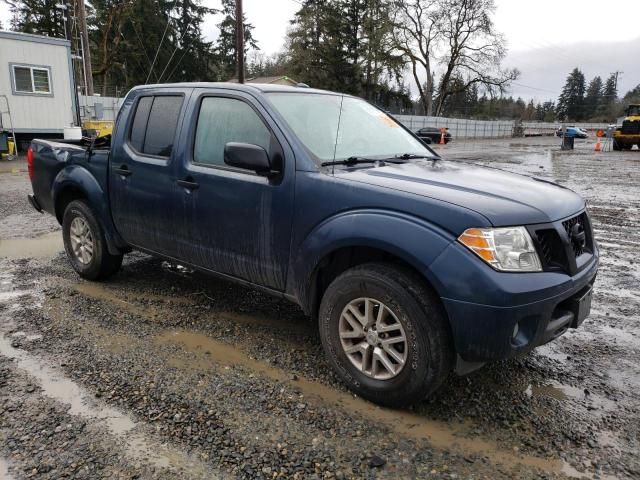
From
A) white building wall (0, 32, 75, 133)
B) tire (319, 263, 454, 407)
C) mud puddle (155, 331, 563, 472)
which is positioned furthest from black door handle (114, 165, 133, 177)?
white building wall (0, 32, 75, 133)

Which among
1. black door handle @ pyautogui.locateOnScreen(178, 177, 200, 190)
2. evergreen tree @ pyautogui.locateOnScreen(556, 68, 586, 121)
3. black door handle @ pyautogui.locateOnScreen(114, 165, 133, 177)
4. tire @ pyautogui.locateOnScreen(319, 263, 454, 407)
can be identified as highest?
evergreen tree @ pyautogui.locateOnScreen(556, 68, 586, 121)

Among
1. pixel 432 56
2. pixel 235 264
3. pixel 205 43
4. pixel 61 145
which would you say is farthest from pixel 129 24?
pixel 235 264

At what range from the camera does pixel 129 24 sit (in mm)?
41688

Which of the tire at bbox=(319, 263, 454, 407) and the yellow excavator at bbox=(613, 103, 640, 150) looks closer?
the tire at bbox=(319, 263, 454, 407)

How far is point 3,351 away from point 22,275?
191 centimetres

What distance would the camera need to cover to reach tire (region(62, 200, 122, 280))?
4.84 m

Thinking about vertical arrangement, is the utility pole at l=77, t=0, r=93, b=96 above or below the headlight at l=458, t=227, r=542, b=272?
above

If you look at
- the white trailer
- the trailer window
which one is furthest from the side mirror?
the trailer window

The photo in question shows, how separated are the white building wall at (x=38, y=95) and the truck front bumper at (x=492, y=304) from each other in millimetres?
18853

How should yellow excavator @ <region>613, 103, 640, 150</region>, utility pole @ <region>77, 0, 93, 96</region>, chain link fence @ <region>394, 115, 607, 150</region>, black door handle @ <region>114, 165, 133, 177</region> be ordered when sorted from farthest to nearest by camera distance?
chain link fence @ <region>394, 115, 607, 150</region> < yellow excavator @ <region>613, 103, 640, 150</region> < utility pole @ <region>77, 0, 93, 96</region> < black door handle @ <region>114, 165, 133, 177</region>

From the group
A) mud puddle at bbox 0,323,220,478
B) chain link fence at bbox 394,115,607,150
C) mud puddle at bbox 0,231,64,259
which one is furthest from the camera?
chain link fence at bbox 394,115,607,150

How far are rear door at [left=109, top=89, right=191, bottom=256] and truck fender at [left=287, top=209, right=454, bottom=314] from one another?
130 cm

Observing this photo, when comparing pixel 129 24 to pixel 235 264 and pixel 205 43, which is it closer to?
pixel 205 43

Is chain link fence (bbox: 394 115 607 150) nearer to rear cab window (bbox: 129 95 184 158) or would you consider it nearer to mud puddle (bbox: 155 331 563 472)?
rear cab window (bbox: 129 95 184 158)
